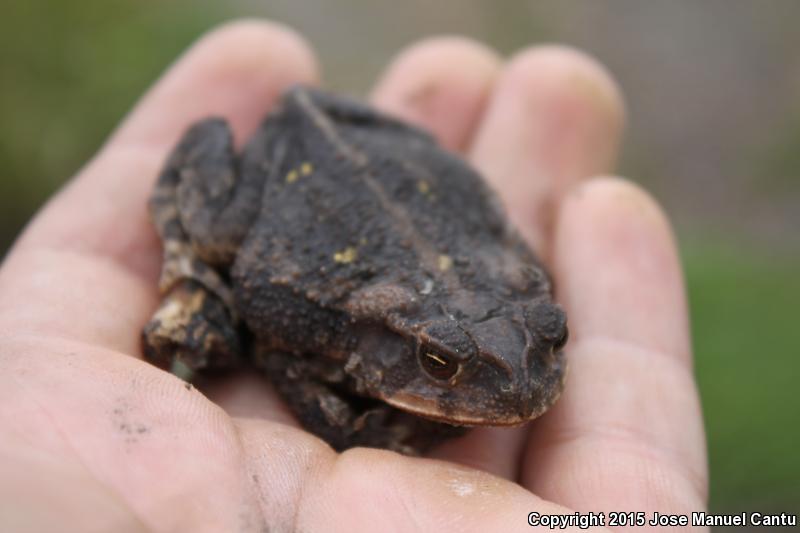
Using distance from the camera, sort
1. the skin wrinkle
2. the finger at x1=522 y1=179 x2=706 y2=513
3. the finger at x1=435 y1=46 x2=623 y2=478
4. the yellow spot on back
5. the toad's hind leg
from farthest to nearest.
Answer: the finger at x1=435 y1=46 x2=623 y2=478 < the toad's hind leg < the yellow spot on back < the finger at x1=522 y1=179 x2=706 y2=513 < the skin wrinkle

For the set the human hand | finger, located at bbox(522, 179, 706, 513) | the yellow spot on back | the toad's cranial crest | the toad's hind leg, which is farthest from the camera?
the toad's hind leg

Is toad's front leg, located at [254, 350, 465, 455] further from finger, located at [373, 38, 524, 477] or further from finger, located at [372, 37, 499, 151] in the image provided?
finger, located at [372, 37, 499, 151]

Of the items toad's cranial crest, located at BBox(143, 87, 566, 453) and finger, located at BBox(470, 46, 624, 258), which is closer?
toad's cranial crest, located at BBox(143, 87, 566, 453)

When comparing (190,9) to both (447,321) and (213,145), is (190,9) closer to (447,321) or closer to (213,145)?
(213,145)

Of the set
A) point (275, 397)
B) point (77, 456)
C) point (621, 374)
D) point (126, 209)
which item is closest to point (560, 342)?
point (621, 374)

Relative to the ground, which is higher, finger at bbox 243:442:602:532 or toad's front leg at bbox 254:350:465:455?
finger at bbox 243:442:602:532

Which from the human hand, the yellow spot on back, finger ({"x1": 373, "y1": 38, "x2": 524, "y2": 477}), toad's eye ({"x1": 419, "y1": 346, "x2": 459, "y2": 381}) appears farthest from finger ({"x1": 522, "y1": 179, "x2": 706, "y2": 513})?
finger ({"x1": 373, "y1": 38, "x2": 524, "y2": 477})

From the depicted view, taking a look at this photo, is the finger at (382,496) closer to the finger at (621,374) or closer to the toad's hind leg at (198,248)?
the finger at (621,374)

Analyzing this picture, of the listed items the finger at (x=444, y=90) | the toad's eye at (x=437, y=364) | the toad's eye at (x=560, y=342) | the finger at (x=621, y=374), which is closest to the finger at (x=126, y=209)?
the finger at (x=444, y=90)

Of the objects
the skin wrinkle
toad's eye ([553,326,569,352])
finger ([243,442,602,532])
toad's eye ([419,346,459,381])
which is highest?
toad's eye ([553,326,569,352])
